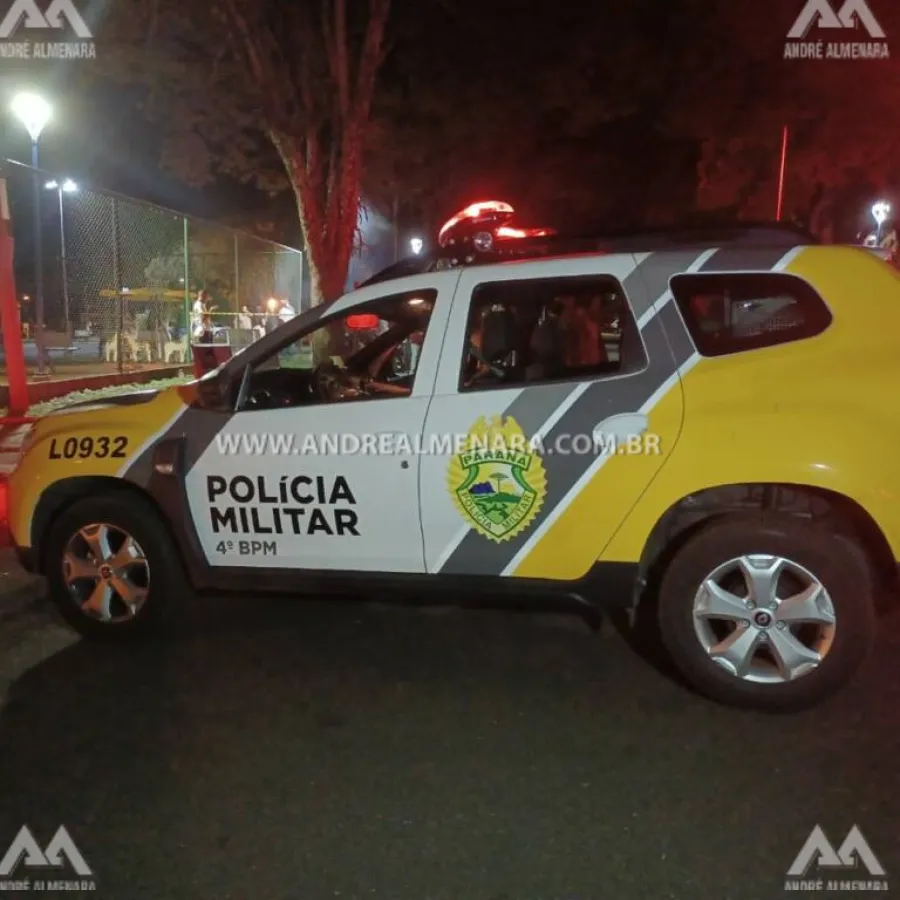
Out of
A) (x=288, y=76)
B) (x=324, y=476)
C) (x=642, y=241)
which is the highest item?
(x=288, y=76)

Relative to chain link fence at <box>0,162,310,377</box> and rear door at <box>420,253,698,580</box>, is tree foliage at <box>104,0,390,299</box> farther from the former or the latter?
rear door at <box>420,253,698,580</box>

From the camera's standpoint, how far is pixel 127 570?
475cm

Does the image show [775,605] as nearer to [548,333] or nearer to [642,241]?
[548,333]

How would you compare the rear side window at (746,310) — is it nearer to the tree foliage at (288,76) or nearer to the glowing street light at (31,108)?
the tree foliage at (288,76)

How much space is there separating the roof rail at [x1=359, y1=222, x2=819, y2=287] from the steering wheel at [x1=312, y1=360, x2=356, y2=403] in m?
0.59

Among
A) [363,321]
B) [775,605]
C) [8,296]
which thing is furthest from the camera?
[8,296]

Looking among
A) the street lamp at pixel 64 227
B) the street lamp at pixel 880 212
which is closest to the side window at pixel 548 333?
the street lamp at pixel 64 227

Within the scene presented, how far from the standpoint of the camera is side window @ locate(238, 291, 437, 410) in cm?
446

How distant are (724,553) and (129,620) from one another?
115 inches

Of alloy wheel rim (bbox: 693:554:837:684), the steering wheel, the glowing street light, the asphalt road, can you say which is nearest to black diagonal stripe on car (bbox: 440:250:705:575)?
alloy wheel rim (bbox: 693:554:837:684)

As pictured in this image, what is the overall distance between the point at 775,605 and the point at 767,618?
64mm

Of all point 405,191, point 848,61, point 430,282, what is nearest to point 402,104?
point 405,191

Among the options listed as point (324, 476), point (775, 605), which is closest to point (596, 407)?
point (775, 605)

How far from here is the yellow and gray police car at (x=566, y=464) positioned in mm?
3873
